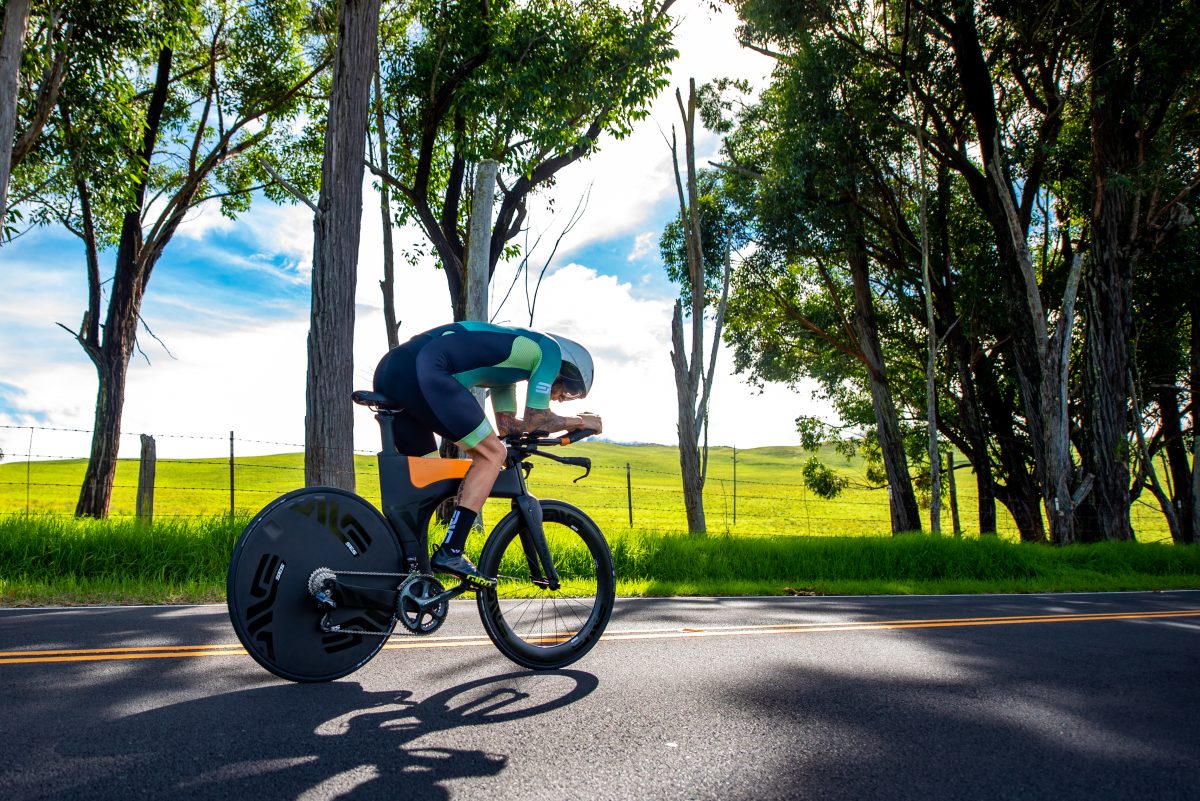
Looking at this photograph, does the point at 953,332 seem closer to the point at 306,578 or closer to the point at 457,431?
the point at 457,431

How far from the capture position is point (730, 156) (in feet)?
69.2

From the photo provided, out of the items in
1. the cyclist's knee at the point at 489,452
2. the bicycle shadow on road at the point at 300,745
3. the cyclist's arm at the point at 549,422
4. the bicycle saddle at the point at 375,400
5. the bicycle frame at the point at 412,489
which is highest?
the bicycle saddle at the point at 375,400

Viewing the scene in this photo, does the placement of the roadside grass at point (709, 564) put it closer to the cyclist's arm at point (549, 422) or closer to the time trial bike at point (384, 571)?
the time trial bike at point (384, 571)

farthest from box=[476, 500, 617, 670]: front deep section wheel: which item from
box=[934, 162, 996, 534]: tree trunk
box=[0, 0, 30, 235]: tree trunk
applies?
box=[934, 162, 996, 534]: tree trunk

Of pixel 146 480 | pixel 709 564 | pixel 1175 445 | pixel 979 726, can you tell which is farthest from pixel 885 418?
pixel 979 726

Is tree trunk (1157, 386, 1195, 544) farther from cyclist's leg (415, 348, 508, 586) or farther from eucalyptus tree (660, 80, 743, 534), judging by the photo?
cyclist's leg (415, 348, 508, 586)

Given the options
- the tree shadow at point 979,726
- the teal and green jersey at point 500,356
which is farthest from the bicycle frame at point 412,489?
the tree shadow at point 979,726

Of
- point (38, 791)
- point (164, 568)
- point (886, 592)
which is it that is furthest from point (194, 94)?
point (38, 791)

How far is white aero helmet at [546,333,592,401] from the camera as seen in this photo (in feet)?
14.4

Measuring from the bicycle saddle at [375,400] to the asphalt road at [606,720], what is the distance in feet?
4.58

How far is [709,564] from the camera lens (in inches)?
410

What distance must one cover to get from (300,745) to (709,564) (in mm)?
7931

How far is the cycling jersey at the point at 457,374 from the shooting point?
13.3 ft

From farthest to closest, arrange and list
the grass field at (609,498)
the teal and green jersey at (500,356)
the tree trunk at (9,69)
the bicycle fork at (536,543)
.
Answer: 1. the grass field at (609,498)
2. the tree trunk at (9,69)
3. the bicycle fork at (536,543)
4. the teal and green jersey at (500,356)
